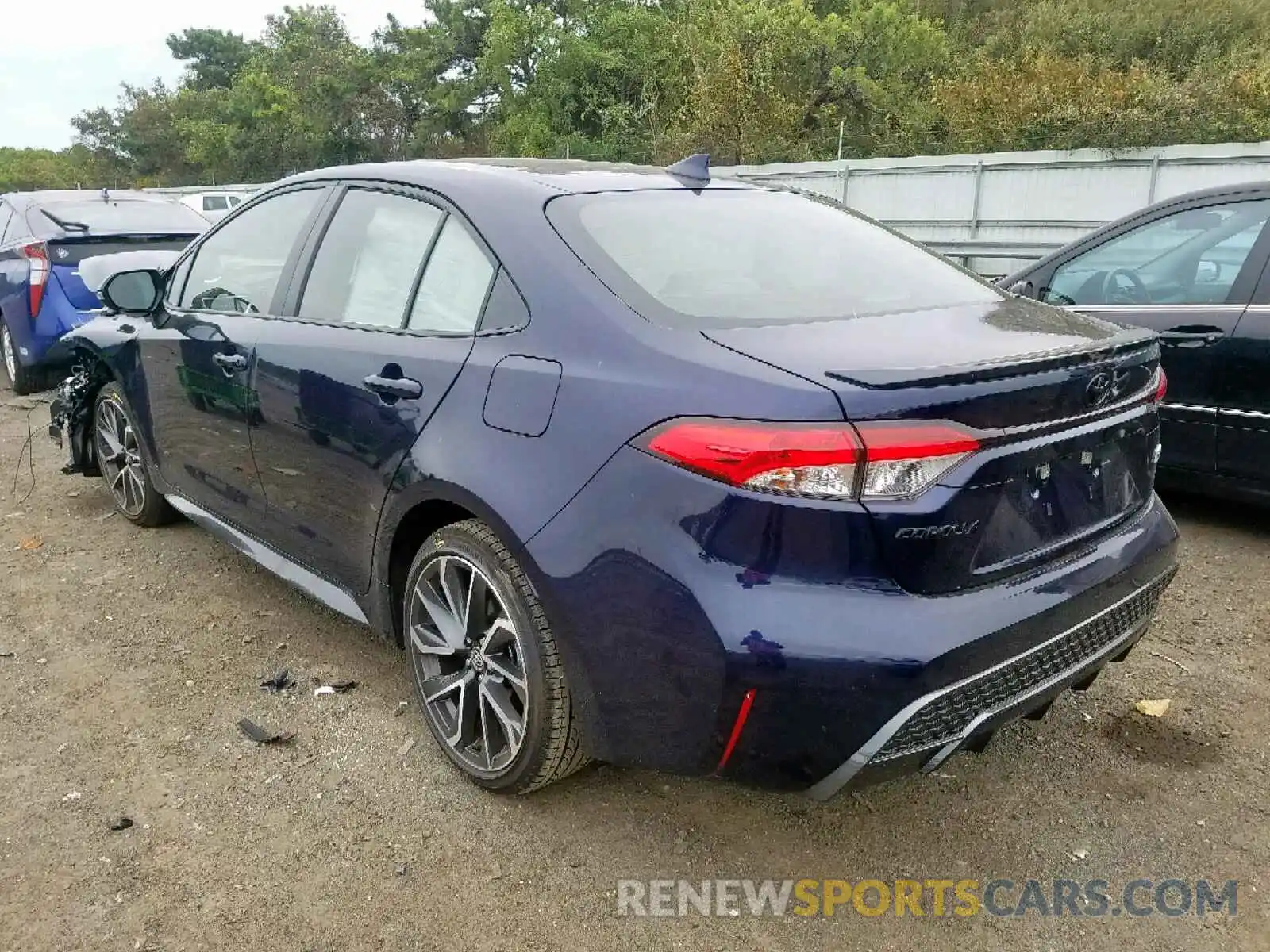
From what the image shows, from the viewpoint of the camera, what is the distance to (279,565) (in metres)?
3.42

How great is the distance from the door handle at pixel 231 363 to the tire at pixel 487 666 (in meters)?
1.12

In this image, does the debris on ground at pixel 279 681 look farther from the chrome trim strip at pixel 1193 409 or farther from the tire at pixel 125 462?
the chrome trim strip at pixel 1193 409

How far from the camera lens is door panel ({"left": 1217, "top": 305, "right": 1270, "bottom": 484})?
13.5ft

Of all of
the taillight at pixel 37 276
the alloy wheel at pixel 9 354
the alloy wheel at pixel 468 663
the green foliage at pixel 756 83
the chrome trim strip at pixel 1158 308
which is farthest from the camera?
the green foliage at pixel 756 83

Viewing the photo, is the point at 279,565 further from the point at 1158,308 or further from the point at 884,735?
the point at 1158,308

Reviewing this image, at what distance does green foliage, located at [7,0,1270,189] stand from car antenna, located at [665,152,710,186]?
689 inches

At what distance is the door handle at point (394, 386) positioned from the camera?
2.62m

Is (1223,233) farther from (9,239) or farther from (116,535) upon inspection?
(9,239)

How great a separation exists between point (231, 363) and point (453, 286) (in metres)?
1.15

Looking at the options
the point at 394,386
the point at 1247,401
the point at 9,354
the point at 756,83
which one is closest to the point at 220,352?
the point at 394,386

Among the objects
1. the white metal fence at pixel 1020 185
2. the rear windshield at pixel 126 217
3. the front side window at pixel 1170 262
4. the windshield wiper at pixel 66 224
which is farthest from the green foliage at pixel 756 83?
the windshield wiper at pixel 66 224

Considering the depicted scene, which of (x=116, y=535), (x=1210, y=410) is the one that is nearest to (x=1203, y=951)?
(x=1210, y=410)

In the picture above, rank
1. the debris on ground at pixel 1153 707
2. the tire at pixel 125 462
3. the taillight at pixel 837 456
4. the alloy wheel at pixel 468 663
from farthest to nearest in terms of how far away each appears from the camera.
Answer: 1. the tire at pixel 125 462
2. the debris on ground at pixel 1153 707
3. the alloy wheel at pixel 468 663
4. the taillight at pixel 837 456

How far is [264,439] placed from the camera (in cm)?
327
